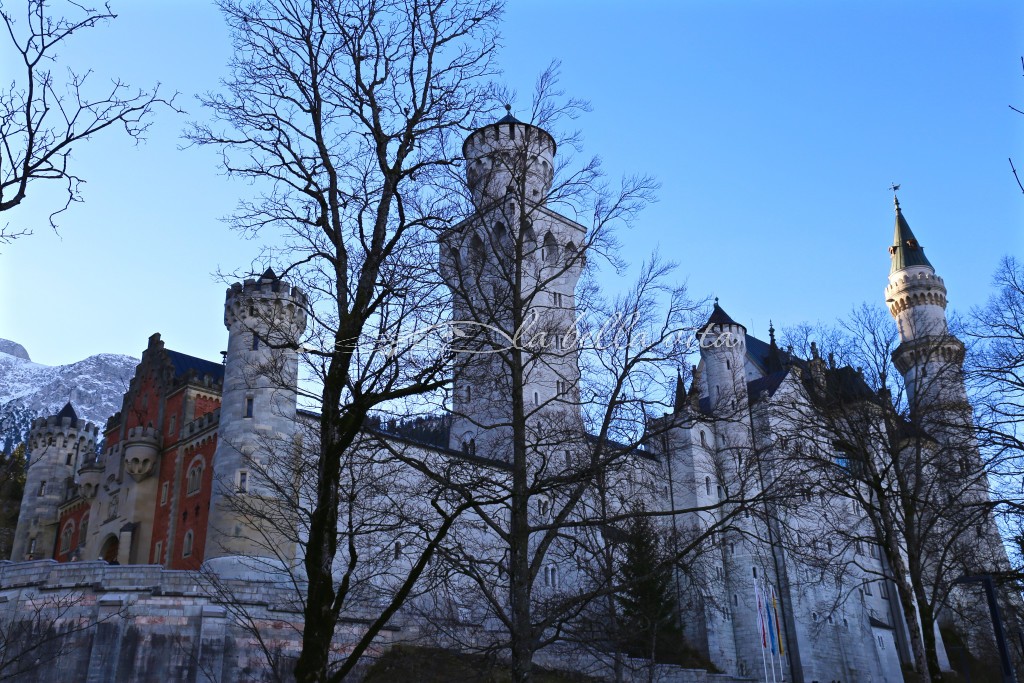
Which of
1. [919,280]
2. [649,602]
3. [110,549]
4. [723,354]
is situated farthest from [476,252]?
[919,280]

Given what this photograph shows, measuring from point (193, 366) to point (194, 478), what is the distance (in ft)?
31.5

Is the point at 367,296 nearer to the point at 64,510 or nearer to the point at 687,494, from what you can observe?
the point at 687,494

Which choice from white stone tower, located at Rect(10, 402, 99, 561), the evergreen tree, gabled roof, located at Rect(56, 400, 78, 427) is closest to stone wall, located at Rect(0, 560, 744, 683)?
the evergreen tree

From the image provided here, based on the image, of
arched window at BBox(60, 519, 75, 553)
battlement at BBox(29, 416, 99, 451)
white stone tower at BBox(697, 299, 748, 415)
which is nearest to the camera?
arched window at BBox(60, 519, 75, 553)

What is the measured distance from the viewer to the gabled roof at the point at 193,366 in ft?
157

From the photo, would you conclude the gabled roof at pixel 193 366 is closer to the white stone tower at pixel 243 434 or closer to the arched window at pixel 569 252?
the white stone tower at pixel 243 434

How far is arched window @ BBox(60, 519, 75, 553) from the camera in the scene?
54.8m

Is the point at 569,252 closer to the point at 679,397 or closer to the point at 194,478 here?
the point at 679,397

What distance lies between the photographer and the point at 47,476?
192 feet

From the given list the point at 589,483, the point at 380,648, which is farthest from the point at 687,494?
the point at 589,483

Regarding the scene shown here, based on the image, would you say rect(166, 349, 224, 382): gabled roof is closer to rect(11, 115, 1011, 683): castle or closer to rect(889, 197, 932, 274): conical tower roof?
rect(11, 115, 1011, 683): castle

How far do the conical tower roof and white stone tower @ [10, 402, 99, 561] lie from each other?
6335cm

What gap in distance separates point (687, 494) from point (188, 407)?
93.5 ft

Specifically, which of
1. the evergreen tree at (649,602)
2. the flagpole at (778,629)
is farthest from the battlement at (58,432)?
the flagpole at (778,629)
